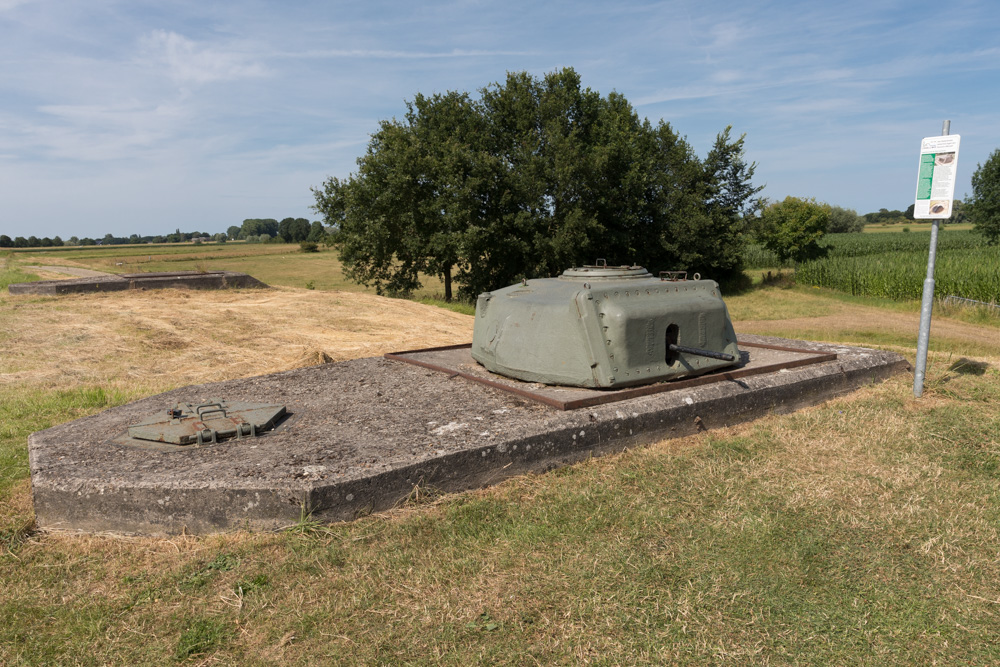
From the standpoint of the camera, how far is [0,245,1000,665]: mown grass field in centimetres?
310

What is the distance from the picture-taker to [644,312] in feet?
19.9

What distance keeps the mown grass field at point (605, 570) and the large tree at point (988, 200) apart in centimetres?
3780

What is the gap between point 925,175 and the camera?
22.4 feet

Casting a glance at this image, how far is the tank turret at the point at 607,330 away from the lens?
19.7 ft

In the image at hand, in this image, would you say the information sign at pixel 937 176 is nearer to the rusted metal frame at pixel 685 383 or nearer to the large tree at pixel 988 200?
the rusted metal frame at pixel 685 383

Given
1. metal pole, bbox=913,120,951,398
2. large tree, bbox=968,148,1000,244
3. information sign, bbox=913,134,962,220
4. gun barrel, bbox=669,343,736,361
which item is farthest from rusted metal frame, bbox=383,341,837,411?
large tree, bbox=968,148,1000,244

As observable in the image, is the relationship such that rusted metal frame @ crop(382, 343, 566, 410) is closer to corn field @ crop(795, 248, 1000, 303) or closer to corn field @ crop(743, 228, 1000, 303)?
corn field @ crop(743, 228, 1000, 303)

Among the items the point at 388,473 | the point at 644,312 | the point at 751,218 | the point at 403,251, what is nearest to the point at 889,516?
the point at 644,312

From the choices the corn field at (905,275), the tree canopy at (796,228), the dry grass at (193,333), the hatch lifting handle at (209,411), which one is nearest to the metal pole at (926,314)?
the hatch lifting handle at (209,411)

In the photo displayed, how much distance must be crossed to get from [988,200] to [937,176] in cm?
3737

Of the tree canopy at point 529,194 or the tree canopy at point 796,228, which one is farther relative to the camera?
the tree canopy at point 796,228

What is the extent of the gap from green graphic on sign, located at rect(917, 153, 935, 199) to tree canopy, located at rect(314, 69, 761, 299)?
15866 millimetres

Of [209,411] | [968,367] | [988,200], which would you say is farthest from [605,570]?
[988,200]

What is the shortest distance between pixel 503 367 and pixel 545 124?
801 inches
